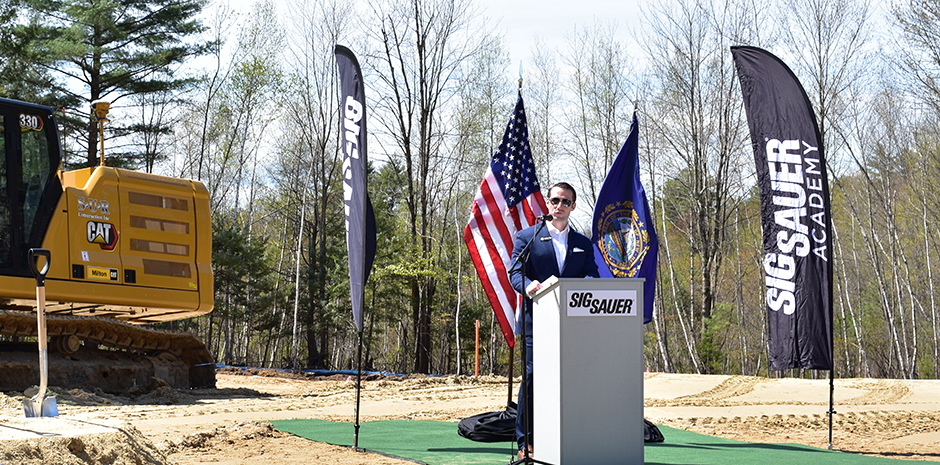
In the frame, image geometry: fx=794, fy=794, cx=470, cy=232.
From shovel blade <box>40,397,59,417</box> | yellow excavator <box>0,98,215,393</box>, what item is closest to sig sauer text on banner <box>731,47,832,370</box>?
shovel blade <box>40,397,59,417</box>

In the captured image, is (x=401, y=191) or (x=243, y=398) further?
(x=401, y=191)

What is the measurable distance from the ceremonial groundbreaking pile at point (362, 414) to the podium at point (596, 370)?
2.03 m

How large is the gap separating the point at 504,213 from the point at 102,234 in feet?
22.3

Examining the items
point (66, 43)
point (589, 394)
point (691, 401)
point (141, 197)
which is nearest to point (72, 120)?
point (66, 43)

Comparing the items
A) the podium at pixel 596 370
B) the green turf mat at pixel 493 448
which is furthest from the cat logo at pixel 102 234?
the podium at pixel 596 370

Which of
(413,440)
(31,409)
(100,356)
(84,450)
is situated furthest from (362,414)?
(84,450)

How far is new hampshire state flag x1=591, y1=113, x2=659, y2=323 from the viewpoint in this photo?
8.20 meters

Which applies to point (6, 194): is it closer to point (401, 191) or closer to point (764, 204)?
point (764, 204)

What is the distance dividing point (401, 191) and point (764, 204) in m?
26.7

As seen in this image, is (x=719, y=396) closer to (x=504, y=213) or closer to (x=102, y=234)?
(x=504, y=213)

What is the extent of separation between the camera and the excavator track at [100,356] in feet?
39.5

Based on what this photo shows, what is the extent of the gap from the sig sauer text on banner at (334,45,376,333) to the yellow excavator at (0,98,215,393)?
624 cm

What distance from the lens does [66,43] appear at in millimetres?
21234

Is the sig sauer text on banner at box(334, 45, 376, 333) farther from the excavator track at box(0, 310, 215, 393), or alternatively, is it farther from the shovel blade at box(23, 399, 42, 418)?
the excavator track at box(0, 310, 215, 393)
